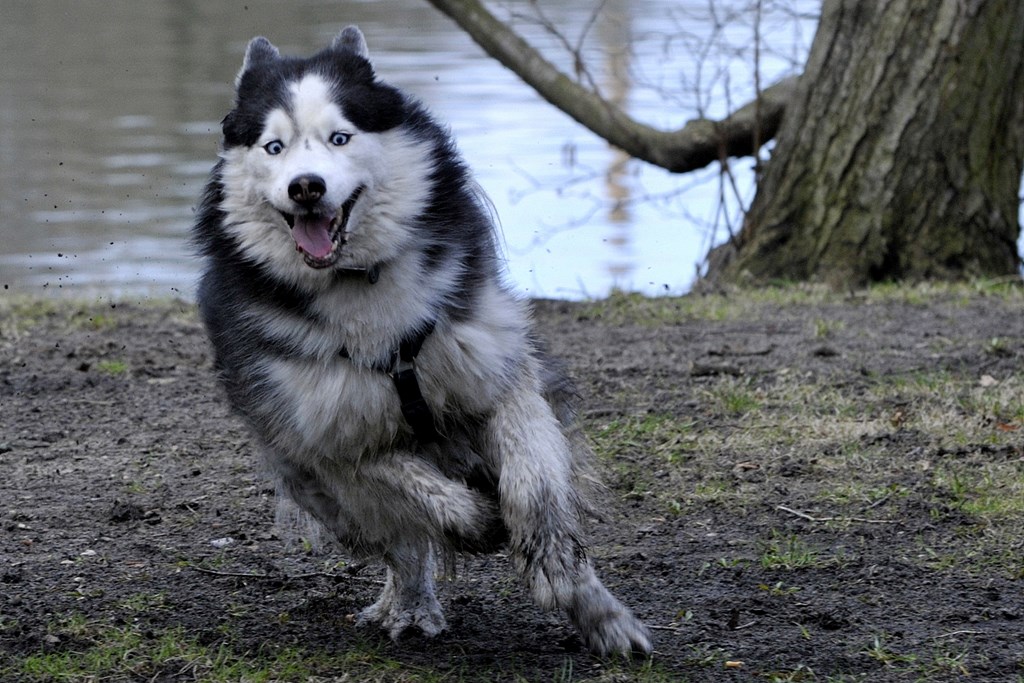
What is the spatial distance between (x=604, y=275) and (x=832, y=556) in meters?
6.77

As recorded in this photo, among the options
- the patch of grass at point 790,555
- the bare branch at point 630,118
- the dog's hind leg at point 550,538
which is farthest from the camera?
the bare branch at point 630,118

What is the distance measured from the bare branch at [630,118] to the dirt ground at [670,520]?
8.85 feet

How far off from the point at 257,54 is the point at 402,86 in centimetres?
264

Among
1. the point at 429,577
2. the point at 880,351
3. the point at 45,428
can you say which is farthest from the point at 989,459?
the point at 45,428

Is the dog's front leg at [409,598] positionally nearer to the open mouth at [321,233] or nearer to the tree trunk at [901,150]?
the open mouth at [321,233]

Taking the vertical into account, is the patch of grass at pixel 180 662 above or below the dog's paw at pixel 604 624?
below

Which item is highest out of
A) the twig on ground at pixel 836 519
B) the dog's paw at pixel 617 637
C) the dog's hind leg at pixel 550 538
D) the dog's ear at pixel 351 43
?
the dog's ear at pixel 351 43

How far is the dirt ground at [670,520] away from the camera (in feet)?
12.6

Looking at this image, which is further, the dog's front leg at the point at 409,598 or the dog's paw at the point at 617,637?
the dog's front leg at the point at 409,598

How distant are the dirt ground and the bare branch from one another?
8.85ft

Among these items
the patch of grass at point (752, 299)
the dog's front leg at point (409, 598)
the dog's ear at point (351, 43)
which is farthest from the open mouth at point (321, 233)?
the patch of grass at point (752, 299)

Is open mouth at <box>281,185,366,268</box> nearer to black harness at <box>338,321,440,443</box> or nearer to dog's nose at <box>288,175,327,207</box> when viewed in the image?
dog's nose at <box>288,175,327,207</box>

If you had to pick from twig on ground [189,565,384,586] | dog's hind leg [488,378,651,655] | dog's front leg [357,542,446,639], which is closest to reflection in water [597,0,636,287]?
twig on ground [189,565,384,586]

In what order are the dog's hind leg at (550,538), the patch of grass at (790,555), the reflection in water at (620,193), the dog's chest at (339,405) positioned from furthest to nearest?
the reflection in water at (620,193) → the patch of grass at (790,555) → the dog's chest at (339,405) → the dog's hind leg at (550,538)
